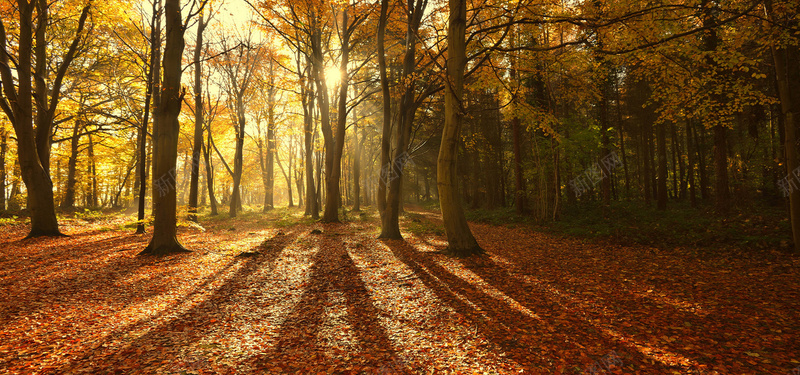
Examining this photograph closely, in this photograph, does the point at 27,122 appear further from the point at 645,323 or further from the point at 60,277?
the point at 645,323

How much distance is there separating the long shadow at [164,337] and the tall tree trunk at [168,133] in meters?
3.12

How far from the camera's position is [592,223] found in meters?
13.5

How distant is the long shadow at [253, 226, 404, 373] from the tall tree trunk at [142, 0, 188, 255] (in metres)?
4.89

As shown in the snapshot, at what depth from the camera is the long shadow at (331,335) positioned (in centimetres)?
358

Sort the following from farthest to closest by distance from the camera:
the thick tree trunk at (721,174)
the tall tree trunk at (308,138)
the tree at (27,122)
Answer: the tall tree trunk at (308,138) → the thick tree trunk at (721,174) → the tree at (27,122)

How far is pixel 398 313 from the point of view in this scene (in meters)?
5.02

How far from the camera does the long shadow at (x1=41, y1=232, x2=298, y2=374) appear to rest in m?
3.39

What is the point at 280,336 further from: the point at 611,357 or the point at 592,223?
the point at 592,223

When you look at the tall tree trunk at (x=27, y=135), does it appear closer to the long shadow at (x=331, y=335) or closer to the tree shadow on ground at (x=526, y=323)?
the long shadow at (x=331, y=335)

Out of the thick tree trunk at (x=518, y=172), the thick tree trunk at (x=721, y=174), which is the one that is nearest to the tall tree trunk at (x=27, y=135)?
the thick tree trunk at (x=518, y=172)

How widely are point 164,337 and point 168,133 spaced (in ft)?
20.4

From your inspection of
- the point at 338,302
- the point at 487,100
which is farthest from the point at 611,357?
the point at 487,100

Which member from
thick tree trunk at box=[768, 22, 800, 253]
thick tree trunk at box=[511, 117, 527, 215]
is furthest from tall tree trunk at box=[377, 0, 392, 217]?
thick tree trunk at box=[768, 22, 800, 253]

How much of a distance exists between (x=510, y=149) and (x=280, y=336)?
26133 mm
